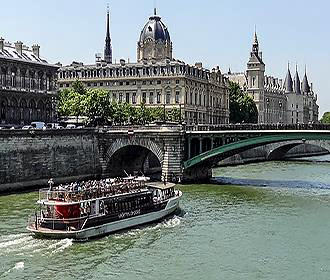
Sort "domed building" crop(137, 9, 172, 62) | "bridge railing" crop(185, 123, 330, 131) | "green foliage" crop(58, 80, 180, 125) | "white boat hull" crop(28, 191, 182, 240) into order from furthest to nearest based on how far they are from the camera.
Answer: "domed building" crop(137, 9, 172, 62)
"green foliage" crop(58, 80, 180, 125)
"bridge railing" crop(185, 123, 330, 131)
"white boat hull" crop(28, 191, 182, 240)

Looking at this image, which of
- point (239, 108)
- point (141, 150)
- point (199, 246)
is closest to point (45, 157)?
point (141, 150)

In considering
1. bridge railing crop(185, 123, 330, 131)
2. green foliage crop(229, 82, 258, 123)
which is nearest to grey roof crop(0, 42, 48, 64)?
bridge railing crop(185, 123, 330, 131)

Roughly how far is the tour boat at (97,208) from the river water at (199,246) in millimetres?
695

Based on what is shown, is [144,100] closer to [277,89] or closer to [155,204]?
[155,204]

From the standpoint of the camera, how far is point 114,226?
37.7m

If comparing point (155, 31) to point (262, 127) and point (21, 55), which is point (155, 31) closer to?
point (21, 55)

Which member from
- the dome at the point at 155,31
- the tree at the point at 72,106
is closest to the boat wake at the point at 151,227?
the tree at the point at 72,106

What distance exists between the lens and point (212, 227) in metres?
38.8

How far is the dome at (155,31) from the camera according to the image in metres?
124

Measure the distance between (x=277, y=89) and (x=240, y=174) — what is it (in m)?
130

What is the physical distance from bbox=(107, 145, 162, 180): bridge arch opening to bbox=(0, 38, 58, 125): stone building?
36.7ft

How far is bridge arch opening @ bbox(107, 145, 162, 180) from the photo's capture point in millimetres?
64812

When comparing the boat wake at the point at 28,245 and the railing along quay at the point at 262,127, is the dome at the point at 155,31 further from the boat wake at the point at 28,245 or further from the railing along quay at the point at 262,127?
the boat wake at the point at 28,245

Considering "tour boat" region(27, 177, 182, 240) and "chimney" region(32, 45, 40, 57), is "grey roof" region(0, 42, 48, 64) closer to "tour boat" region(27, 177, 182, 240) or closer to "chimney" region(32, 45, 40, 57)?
"chimney" region(32, 45, 40, 57)
